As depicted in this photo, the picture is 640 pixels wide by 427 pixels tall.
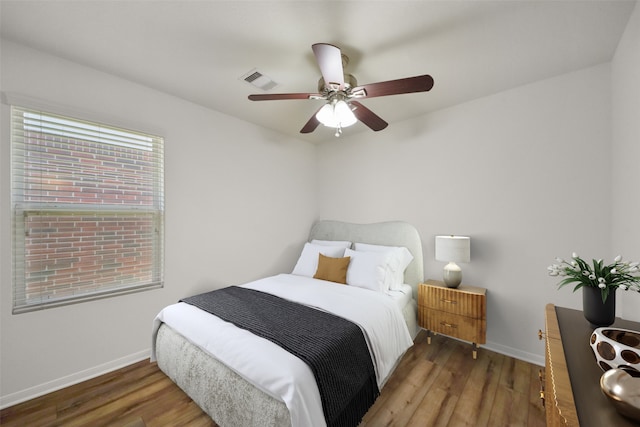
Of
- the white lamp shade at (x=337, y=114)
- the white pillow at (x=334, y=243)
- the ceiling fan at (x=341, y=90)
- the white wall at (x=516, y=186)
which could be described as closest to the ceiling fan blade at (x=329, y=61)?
the ceiling fan at (x=341, y=90)

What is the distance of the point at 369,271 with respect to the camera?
2613mm

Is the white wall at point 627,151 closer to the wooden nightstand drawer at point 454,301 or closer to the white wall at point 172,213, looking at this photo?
the wooden nightstand drawer at point 454,301

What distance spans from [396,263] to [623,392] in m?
2.06

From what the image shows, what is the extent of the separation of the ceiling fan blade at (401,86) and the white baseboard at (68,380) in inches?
118

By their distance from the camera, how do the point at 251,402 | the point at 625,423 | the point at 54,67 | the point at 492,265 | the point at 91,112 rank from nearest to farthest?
1. the point at 625,423
2. the point at 251,402
3. the point at 54,67
4. the point at 91,112
5. the point at 492,265

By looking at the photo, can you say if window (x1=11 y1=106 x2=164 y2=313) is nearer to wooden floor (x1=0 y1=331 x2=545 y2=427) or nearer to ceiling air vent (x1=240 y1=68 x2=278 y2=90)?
wooden floor (x1=0 y1=331 x2=545 y2=427)

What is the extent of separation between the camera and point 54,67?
194 cm

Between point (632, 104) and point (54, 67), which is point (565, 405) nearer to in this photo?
point (632, 104)

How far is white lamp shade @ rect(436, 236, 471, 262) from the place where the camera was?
2.38 metres

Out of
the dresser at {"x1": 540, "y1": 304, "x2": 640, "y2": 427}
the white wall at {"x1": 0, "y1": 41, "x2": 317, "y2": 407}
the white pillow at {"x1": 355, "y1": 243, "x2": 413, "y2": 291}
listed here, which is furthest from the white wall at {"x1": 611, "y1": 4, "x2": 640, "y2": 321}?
the white wall at {"x1": 0, "y1": 41, "x2": 317, "y2": 407}

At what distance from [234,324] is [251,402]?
0.52 meters

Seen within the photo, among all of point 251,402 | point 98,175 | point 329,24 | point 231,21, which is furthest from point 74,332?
point 329,24

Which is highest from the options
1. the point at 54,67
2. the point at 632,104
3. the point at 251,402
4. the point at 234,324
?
the point at 54,67

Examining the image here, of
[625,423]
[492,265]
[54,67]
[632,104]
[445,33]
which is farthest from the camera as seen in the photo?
[492,265]
